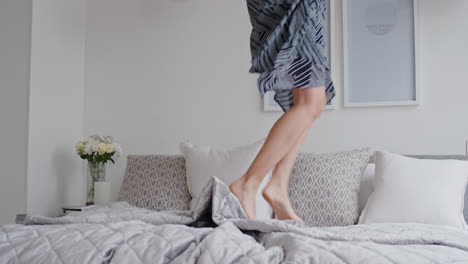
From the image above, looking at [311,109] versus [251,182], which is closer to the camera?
[251,182]

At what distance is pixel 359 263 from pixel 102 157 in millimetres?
2740

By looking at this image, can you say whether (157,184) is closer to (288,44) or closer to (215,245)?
(288,44)

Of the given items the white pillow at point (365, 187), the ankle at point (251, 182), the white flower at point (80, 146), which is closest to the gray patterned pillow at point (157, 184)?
the white flower at point (80, 146)

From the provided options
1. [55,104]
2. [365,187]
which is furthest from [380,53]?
[55,104]

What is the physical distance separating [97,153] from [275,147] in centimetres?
183

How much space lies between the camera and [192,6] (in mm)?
3701

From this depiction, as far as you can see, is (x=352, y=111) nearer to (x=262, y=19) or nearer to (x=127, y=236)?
(x=262, y=19)

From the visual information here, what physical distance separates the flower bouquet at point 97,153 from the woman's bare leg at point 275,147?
1.72 metres

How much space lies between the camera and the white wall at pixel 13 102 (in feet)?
11.1

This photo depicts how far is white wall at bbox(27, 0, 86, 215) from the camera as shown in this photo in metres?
3.43

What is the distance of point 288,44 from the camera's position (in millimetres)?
1975

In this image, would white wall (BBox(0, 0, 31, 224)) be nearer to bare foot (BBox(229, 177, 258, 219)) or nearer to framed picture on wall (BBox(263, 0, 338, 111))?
framed picture on wall (BBox(263, 0, 338, 111))

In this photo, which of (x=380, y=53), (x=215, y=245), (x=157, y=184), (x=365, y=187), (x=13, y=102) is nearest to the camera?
(x=215, y=245)

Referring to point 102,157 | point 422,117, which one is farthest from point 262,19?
point 102,157
